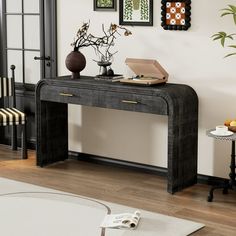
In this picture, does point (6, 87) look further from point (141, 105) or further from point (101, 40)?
point (141, 105)

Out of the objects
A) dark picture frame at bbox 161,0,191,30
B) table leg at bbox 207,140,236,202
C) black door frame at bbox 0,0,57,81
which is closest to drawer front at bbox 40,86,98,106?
black door frame at bbox 0,0,57,81

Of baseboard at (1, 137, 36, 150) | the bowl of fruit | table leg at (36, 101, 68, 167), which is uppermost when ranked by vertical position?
the bowl of fruit

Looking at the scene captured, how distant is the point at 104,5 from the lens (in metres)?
6.03

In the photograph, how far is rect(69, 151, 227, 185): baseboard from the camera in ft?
18.4

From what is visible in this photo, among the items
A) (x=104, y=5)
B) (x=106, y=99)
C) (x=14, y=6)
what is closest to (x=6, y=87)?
(x=14, y=6)

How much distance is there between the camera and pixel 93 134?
6344mm

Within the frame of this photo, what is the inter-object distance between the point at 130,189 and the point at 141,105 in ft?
2.33

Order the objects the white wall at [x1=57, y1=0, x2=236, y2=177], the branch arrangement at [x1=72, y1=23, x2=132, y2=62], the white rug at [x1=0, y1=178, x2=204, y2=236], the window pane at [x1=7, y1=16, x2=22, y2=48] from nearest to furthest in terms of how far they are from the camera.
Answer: the white rug at [x1=0, y1=178, x2=204, y2=236] → the white wall at [x1=57, y1=0, x2=236, y2=177] → the branch arrangement at [x1=72, y1=23, x2=132, y2=62] → the window pane at [x1=7, y1=16, x2=22, y2=48]

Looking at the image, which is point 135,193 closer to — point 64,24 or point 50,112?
point 50,112

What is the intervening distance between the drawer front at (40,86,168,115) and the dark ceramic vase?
0.21 m

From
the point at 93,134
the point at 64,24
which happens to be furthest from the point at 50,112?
the point at 64,24

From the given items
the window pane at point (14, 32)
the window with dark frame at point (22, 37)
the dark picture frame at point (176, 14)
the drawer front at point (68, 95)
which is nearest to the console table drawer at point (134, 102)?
the drawer front at point (68, 95)

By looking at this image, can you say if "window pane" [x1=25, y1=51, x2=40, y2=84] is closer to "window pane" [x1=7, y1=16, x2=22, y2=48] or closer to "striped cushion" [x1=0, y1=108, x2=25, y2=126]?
"window pane" [x1=7, y1=16, x2=22, y2=48]

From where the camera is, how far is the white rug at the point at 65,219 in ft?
13.3
